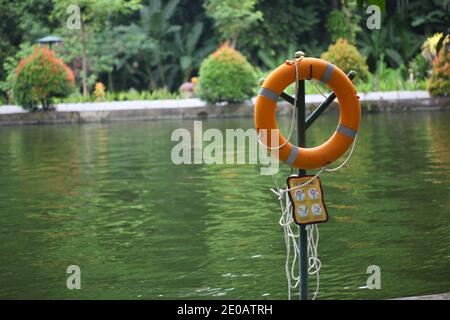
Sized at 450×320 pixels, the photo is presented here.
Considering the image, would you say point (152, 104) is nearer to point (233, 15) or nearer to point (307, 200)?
point (233, 15)

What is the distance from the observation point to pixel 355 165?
46.1 ft

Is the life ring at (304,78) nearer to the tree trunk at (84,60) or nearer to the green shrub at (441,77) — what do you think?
the green shrub at (441,77)

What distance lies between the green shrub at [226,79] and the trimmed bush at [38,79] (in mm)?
3916

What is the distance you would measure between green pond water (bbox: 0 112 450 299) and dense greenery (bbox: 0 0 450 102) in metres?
13.6

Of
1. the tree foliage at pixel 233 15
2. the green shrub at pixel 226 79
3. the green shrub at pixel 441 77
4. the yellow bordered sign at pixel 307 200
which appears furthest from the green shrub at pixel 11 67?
the yellow bordered sign at pixel 307 200

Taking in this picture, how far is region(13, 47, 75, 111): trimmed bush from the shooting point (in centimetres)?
2691

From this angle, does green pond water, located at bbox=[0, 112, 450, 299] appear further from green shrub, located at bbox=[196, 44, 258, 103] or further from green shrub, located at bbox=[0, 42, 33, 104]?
green shrub, located at bbox=[0, 42, 33, 104]

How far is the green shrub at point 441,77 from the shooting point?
84.1 ft

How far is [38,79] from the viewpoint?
1056 inches

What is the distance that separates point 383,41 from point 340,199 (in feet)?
75.4
